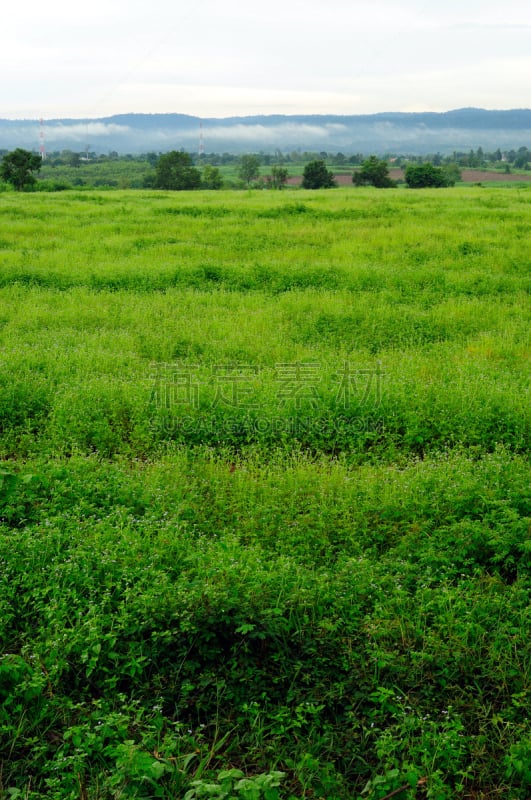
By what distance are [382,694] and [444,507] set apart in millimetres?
2125

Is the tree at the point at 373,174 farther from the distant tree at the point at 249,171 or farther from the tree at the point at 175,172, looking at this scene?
the distant tree at the point at 249,171

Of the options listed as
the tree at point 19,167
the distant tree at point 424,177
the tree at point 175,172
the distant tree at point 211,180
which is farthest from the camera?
the distant tree at point 211,180

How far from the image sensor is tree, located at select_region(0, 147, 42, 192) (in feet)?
122

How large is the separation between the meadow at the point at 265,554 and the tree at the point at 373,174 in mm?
44198

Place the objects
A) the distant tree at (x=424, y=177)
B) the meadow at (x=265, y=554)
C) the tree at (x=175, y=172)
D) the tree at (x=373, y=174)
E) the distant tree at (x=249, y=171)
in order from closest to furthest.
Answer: the meadow at (x=265, y=554)
the distant tree at (x=424, y=177)
the tree at (x=373, y=174)
the tree at (x=175, y=172)
the distant tree at (x=249, y=171)

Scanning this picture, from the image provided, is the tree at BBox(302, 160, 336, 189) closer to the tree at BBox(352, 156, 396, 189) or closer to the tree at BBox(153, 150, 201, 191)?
the tree at BBox(352, 156, 396, 189)

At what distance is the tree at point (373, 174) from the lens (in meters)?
51.9

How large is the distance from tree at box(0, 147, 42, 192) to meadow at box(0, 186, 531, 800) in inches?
1193

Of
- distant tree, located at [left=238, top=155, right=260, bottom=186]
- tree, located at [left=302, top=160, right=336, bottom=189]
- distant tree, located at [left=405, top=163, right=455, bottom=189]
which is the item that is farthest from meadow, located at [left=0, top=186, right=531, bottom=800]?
distant tree, located at [left=238, top=155, right=260, bottom=186]

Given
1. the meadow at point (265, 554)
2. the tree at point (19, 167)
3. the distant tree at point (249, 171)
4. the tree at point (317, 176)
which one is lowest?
the meadow at point (265, 554)

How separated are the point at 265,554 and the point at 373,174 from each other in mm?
51472

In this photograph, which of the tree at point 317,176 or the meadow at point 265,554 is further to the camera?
the tree at point 317,176

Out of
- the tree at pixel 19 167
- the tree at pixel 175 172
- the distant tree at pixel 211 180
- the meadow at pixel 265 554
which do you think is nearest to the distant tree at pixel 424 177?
the distant tree at pixel 211 180

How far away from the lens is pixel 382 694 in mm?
3740
